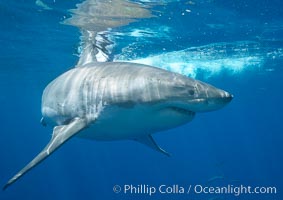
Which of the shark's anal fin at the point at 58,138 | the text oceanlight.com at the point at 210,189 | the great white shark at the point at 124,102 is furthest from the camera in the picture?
the text oceanlight.com at the point at 210,189

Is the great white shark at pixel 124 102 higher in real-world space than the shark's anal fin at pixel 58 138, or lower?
higher

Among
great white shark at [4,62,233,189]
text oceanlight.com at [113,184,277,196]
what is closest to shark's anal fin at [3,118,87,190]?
great white shark at [4,62,233,189]

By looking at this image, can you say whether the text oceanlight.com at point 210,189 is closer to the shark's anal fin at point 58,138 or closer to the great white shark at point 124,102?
the great white shark at point 124,102

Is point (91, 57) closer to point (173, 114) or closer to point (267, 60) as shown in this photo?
point (173, 114)

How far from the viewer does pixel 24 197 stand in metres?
47.4

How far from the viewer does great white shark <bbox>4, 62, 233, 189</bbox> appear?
4.51 m

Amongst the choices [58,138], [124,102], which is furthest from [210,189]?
[124,102]

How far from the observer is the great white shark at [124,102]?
4.51 metres

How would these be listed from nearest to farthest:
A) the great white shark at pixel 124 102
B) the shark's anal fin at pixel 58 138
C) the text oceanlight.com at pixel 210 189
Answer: the great white shark at pixel 124 102 < the shark's anal fin at pixel 58 138 < the text oceanlight.com at pixel 210 189

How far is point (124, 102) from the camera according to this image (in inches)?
196

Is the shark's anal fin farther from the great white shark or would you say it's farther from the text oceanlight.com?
the text oceanlight.com

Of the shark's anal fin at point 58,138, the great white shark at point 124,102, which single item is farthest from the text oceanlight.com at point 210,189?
the shark's anal fin at point 58,138

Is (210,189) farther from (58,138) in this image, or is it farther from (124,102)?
(124,102)

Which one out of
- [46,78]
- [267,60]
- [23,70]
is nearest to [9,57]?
[23,70]
